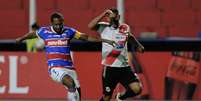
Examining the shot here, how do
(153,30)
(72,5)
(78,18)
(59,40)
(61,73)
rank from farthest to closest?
1. (72,5)
2. (78,18)
3. (153,30)
4. (59,40)
5. (61,73)

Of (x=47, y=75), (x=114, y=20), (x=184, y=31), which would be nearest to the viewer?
(x=114, y=20)

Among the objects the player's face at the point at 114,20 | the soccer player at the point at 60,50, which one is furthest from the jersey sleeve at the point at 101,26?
the soccer player at the point at 60,50

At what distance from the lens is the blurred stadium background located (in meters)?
15.4

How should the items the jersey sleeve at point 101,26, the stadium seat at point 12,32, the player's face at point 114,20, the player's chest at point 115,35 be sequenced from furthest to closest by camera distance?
the stadium seat at point 12,32, the jersey sleeve at point 101,26, the player's chest at point 115,35, the player's face at point 114,20

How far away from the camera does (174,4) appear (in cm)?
1967

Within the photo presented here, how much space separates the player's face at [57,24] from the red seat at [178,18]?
905 cm

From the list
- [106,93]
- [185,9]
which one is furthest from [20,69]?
[185,9]

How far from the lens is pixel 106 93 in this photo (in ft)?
37.9

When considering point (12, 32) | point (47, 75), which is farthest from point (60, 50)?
point (12, 32)

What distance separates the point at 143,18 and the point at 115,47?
8481 millimetres

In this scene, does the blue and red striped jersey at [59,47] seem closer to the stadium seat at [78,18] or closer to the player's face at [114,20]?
the player's face at [114,20]

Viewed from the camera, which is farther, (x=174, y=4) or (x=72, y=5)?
(x=72, y=5)

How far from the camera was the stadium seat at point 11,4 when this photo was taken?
19.6 meters

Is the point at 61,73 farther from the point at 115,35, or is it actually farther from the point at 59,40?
the point at 115,35
